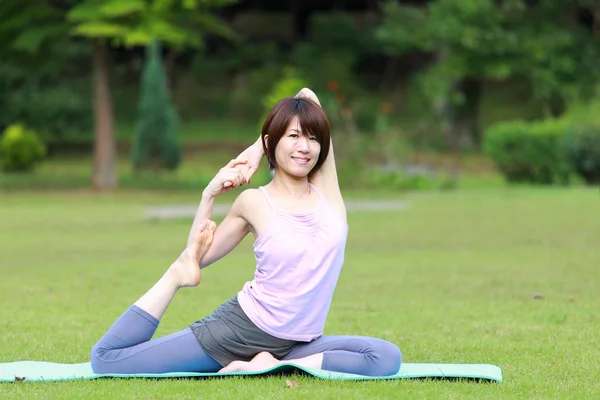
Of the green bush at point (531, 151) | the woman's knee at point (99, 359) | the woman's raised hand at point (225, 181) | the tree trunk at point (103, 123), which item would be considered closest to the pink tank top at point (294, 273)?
the woman's raised hand at point (225, 181)

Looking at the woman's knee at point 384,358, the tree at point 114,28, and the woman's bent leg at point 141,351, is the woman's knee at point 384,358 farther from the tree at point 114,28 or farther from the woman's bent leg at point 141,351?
the tree at point 114,28

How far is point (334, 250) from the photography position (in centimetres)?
596

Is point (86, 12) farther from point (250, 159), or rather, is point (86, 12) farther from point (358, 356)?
point (358, 356)

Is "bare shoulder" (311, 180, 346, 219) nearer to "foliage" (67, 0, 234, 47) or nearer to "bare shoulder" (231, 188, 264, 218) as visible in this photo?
"bare shoulder" (231, 188, 264, 218)

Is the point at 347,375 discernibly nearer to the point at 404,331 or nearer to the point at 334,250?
the point at 334,250

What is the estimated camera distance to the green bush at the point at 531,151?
26.9 meters

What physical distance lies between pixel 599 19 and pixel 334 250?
33.4m

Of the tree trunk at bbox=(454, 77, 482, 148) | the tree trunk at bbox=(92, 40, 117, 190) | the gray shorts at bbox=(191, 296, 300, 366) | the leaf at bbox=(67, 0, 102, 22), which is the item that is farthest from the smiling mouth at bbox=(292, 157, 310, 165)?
the tree trunk at bbox=(454, 77, 482, 148)

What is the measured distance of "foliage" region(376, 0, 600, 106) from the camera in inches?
1325

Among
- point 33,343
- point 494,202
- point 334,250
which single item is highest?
point 334,250

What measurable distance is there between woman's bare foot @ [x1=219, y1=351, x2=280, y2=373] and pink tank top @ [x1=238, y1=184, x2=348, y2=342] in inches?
→ 5.4

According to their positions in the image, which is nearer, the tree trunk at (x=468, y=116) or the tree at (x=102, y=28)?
the tree at (x=102, y=28)

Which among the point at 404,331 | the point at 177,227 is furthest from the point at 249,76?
the point at 404,331

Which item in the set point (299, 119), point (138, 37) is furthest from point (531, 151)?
point (299, 119)
